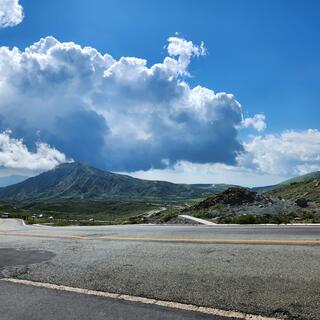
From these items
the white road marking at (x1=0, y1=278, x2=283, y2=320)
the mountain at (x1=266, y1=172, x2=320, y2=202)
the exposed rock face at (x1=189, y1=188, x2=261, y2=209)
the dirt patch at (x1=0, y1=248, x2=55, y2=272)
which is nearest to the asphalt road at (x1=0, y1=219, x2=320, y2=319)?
the dirt patch at (x1=0, y1=248, x2=55, y2=272)

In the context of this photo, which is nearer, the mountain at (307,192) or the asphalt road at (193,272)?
the asphalt road at (193,272)

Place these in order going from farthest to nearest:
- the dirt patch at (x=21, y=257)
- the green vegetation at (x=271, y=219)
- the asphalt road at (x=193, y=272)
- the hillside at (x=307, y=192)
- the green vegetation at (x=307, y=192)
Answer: the green vegetation at (x=307, y=192), the hillside at (x=307, y=192), the green vegetation at (x=271, y=219), the dirt patch at (x=21, y=257), the asphalt road at (x=193, y=272)

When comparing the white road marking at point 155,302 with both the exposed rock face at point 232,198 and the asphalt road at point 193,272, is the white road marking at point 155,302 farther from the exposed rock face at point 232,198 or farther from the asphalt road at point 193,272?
the exposed rock face at point 232,198

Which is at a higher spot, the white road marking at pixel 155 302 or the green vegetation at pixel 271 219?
the green vegetation at pixel 271 219

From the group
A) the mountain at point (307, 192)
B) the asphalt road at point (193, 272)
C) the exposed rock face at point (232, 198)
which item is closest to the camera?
the asphalt road at point (193, 272)

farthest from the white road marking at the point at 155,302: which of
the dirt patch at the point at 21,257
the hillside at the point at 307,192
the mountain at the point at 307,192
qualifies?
the hillside at the point at 307,192

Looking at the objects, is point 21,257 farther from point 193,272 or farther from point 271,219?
point 271,219

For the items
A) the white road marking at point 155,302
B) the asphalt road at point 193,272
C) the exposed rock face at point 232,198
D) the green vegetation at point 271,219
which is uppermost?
the exposed rock face at point 232,198

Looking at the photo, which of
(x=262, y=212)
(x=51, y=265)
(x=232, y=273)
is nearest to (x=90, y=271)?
(x=51, y=265)

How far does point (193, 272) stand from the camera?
795 centimetres

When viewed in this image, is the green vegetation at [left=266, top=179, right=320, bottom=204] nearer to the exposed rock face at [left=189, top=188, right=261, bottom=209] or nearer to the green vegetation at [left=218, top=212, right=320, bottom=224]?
the exposed rock face at [left=189, top=188, right=261, bottom=209]

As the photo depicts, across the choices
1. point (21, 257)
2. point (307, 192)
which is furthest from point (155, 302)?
point (307, 192)

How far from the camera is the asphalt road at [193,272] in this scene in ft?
19.8

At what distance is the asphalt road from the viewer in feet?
19.8
